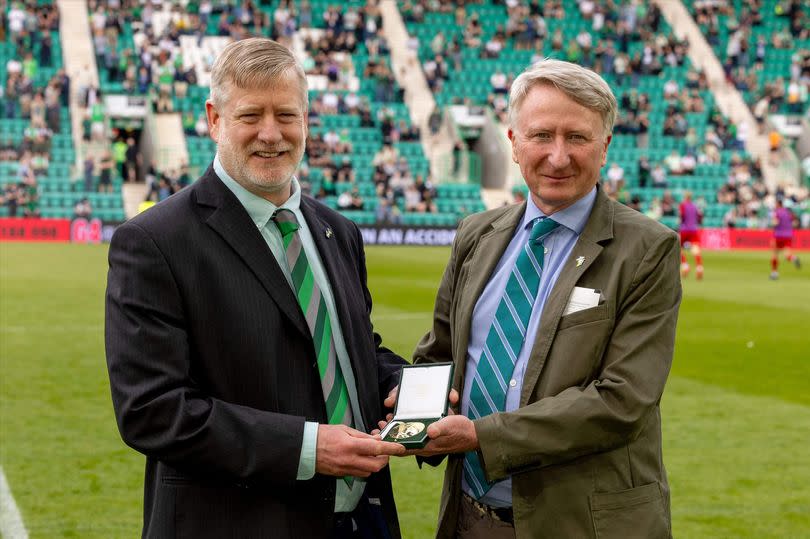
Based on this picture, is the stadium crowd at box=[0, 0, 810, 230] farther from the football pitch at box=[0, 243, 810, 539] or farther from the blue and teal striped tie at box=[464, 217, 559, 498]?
the blue and teal striped tie at box=[464, 217, 559, 498]

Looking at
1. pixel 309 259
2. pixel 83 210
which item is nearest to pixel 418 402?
pixel 309 259

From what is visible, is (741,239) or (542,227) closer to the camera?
(542,227)

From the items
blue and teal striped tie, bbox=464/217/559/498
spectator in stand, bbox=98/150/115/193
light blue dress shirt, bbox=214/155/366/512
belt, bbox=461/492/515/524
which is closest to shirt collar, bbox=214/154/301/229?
light blue dress shirt, bbox=214/155/366/512

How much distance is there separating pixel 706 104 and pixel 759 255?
407 inches

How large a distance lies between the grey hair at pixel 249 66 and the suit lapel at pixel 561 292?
101 centimetres

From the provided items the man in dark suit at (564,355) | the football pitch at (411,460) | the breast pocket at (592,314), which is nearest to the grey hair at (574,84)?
the man in dark suit at (564,355)

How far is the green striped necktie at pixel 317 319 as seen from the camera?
3127 mm

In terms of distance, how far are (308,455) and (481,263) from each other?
91 centimetres

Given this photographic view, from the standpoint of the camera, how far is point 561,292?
3.19 m

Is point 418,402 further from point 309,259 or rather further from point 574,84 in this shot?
point 574,84

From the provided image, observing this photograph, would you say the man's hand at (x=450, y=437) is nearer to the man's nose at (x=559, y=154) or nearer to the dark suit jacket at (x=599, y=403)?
the dark suit jacket at (x=599, y=403)

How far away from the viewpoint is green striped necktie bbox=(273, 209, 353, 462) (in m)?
3.13

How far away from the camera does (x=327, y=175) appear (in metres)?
33.5

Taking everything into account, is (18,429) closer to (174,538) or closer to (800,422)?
(174,538)
